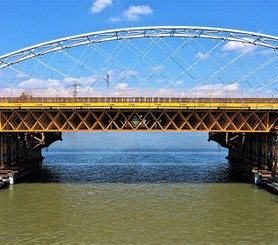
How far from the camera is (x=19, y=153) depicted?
167 ft

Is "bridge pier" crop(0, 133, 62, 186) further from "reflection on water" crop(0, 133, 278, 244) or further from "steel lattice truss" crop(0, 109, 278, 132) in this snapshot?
"steel lattice truss" crop(0, 109, 278, 132)

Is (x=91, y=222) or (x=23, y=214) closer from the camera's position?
(x=91, y=222)


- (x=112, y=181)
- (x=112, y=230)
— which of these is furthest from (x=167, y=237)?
(x=112, y=181)

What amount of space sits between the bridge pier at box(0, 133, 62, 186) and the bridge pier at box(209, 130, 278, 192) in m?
30.5

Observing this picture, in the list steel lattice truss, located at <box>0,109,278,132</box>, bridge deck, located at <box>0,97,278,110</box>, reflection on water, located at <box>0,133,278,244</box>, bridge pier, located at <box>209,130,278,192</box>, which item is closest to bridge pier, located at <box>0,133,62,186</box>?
reflection on water, located at <box>0,133,278,244</box>

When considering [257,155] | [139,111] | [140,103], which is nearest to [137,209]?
[139,111]

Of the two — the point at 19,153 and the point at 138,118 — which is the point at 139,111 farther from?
the point at 19,153

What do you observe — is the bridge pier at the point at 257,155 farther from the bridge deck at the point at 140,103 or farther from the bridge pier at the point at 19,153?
the bridge pier at the point at 19,153

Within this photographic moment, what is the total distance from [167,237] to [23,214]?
13479 millimetres

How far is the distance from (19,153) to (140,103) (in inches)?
937

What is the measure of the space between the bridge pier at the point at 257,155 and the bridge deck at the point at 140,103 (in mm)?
4503

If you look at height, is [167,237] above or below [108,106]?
below

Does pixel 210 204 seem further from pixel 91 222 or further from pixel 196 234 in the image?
pixel 91 222

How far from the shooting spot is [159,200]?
3459 centimetres
